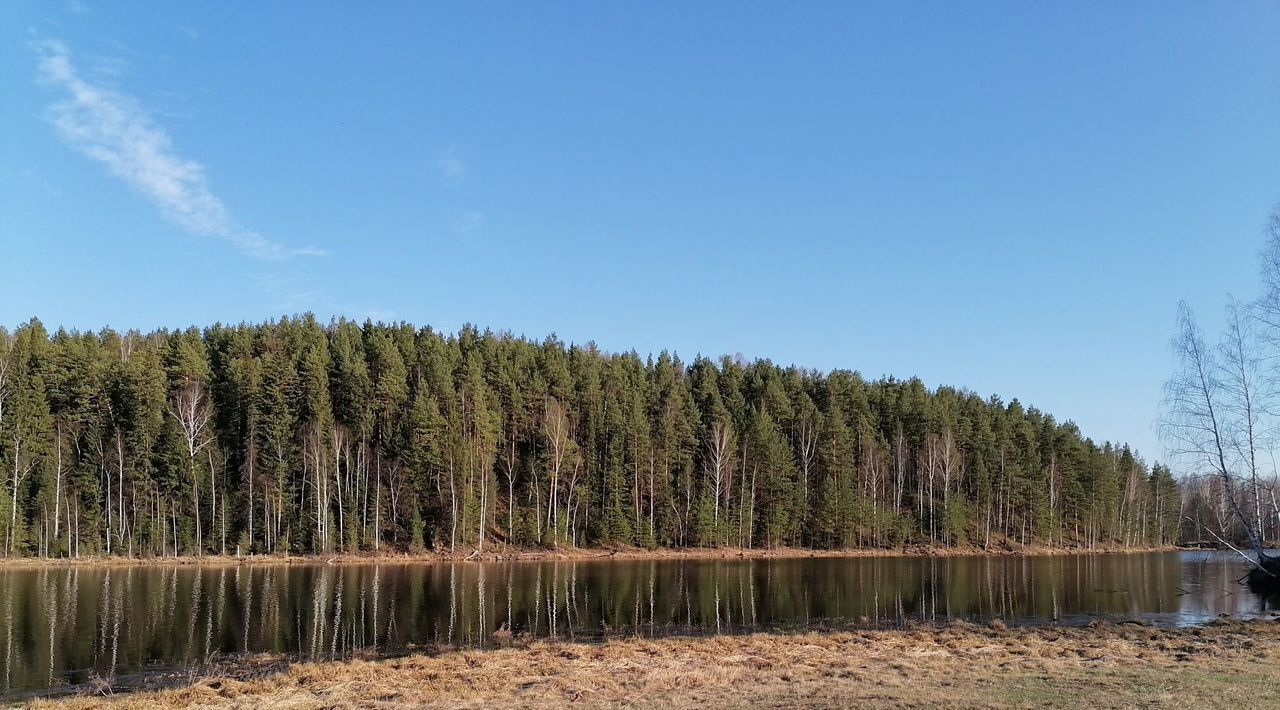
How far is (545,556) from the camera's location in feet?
213

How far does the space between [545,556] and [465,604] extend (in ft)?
104

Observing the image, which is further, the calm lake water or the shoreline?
the shoreline

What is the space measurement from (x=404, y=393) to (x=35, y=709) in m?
56.2

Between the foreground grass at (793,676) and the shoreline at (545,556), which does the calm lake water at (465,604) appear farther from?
the foreground grass at (793,676)

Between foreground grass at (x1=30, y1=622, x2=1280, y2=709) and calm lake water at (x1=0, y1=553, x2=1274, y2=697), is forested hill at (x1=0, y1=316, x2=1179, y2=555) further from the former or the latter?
foreground grass at (x1=30, y1=622, x2=1280, y2=709)

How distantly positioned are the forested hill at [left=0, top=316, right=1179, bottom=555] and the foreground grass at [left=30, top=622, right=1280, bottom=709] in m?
47.3

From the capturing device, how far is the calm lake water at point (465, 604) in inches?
924

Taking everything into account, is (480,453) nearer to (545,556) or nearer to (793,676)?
(545,556)

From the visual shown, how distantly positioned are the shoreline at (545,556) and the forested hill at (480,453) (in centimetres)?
171

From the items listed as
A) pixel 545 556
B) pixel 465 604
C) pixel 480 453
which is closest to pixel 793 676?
pixel 465 604

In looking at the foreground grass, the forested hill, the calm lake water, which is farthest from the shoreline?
the foreground grass

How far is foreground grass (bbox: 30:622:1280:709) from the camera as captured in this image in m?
13.9

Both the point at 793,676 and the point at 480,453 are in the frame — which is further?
the point at 480,453

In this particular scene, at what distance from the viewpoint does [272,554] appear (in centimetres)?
6116
